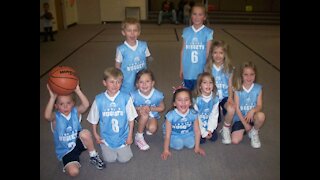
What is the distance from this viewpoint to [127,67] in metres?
3.59

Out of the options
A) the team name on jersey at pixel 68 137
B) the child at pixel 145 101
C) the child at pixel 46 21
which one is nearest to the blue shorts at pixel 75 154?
the team name on jersey at pixel 68 137

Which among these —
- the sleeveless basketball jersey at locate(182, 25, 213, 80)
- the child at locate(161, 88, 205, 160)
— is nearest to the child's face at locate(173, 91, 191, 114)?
the child at locate(161, 88, 205, 160)

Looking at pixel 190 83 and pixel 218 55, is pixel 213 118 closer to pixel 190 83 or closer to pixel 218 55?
pixel 218 55

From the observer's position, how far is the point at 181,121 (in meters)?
3.04

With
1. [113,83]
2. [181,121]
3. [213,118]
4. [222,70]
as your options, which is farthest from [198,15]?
[113,83]

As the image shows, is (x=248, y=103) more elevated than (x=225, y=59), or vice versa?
(x=225, y=59)

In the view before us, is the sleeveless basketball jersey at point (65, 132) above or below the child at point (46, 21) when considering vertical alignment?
below

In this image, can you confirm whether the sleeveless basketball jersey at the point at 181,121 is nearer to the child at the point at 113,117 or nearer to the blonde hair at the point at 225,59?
the child at the point at 113,117

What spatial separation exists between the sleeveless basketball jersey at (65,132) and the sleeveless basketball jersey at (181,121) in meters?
0.91

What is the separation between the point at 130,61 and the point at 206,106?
107 cm

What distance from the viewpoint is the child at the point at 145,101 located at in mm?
3191

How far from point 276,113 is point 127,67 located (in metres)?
2.14
